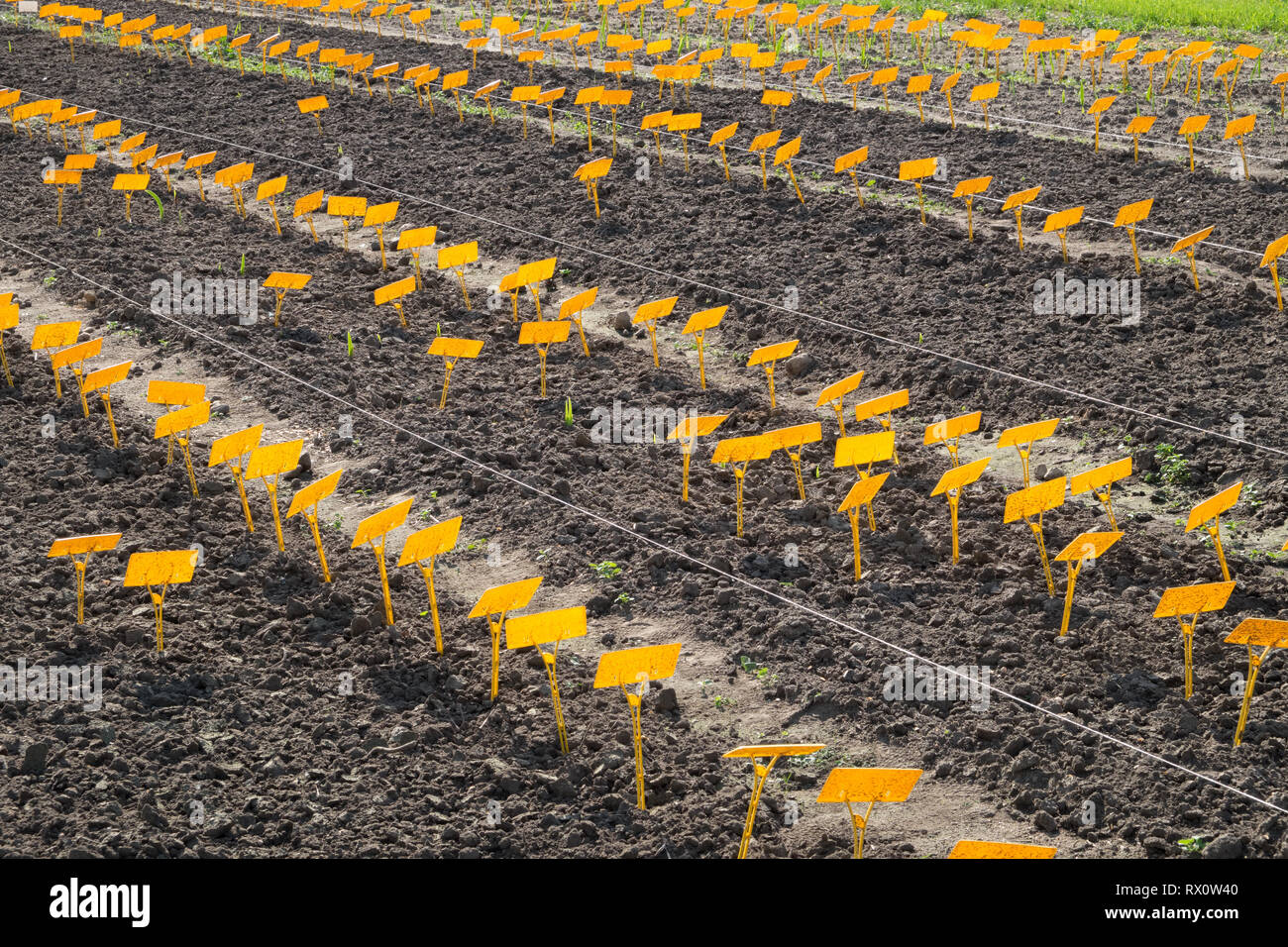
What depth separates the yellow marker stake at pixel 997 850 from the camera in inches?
154

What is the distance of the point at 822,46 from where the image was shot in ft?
54.8

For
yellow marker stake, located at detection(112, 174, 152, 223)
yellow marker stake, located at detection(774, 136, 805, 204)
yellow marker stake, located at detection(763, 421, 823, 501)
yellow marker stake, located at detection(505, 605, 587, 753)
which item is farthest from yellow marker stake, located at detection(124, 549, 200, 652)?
yellow marker stake, located at detection(774, 136, 805, 204)

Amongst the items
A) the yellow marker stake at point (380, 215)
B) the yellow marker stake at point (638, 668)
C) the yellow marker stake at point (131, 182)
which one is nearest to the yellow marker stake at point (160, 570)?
the yellow marker stake at point (638, 668)

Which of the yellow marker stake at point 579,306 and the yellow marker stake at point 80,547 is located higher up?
the yellow marker stake at point 579,306

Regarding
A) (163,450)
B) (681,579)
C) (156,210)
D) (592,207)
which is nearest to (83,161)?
(156,210)

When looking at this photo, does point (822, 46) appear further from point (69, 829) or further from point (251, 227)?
point (69, 829)

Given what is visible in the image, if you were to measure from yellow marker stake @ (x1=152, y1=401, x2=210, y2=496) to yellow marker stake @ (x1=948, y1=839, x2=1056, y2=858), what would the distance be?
4.77m

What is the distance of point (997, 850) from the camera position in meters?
4.00

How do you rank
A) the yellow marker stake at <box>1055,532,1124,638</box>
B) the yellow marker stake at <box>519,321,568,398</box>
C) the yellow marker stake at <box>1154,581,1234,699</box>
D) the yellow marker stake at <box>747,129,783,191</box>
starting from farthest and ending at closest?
1. the yellow marker stake at <box>747,129,783,191</box>
2. the yellow marker stake at <box>519,321,568,398</box>
3. the yellow marker stake at <box>1055,532,1124,638</box>
4. the yellow marker stake at <box>1154,581,1234,699</box>

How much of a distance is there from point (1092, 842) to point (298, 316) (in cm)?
699

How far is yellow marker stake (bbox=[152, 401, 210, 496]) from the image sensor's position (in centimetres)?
700

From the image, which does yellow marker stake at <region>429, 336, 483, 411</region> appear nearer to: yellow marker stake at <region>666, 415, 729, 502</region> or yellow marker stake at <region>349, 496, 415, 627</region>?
yellow marker stake at <region>666, 415, 729, 502</region>

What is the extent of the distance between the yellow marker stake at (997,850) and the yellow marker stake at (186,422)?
15.6ft

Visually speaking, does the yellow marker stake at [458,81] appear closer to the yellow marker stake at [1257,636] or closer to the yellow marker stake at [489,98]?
the yellow marker stake at [489,98]
